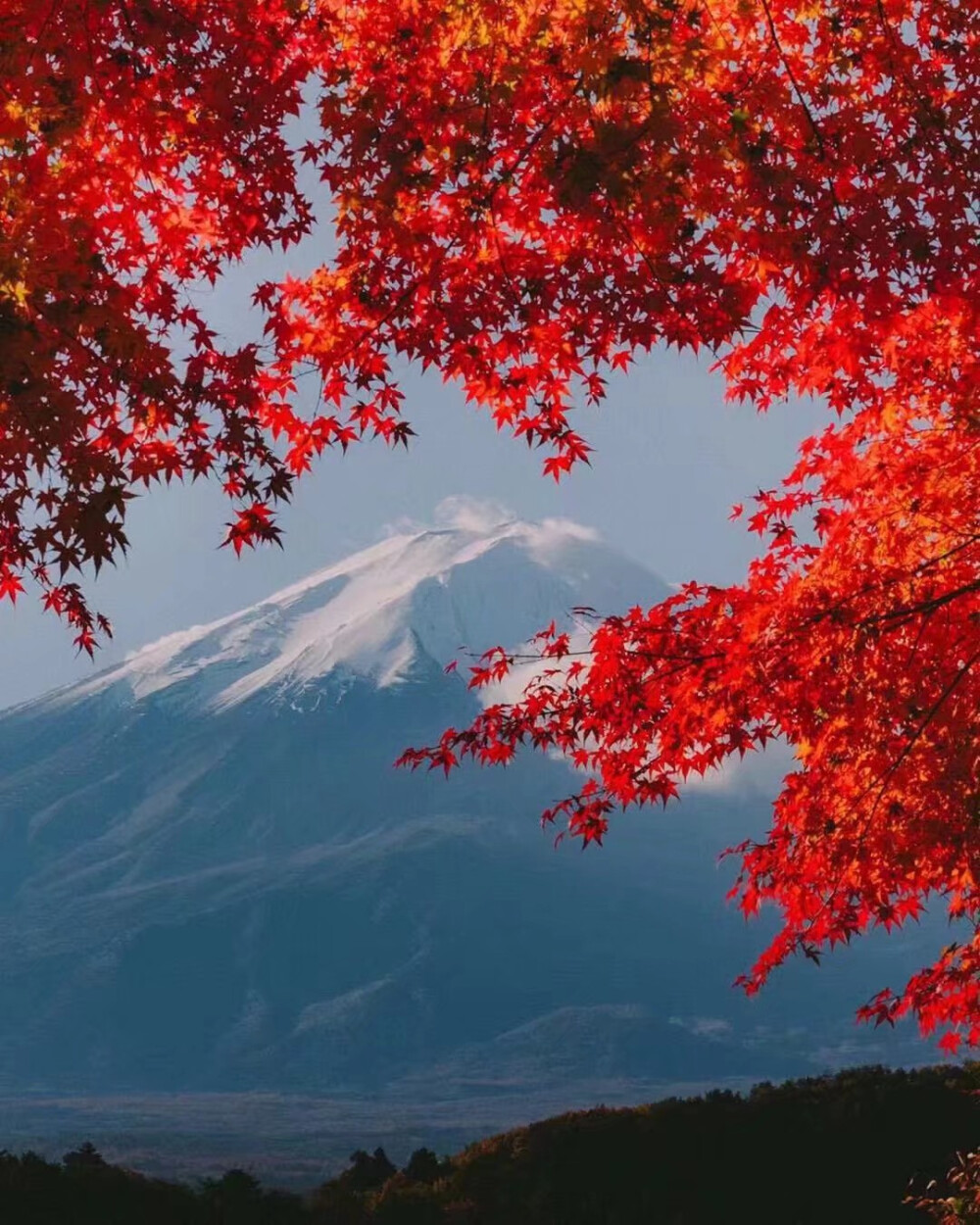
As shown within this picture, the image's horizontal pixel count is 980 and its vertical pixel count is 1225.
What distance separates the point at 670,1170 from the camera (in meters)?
10.7

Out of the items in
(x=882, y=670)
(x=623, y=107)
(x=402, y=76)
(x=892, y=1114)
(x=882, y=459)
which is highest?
(x=402, y=76)

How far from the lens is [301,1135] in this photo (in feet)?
431

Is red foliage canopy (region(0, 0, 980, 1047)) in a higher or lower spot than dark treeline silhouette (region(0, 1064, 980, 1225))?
higher

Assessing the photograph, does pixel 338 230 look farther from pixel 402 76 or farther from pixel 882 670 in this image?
pixel 882 670

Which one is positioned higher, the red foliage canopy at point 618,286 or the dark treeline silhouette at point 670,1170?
the red foliage canopy at point 618,286

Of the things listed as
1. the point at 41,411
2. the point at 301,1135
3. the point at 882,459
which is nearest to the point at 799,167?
the point at 882,459

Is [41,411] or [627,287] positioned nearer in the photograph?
[41,411]

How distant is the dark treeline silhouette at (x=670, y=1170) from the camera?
32.2ft

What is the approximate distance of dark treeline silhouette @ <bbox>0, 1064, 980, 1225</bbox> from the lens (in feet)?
32.2

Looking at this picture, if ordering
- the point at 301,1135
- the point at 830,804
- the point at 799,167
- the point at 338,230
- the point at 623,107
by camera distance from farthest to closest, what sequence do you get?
the point at 301,1135 < the point at 830,804 < the point at 338,230 < the point at 799,167 < the point at 623,107

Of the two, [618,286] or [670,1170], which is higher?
[618,286]

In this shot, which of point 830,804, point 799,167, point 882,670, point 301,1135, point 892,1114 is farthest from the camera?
point 301,1135

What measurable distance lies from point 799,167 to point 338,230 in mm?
2958

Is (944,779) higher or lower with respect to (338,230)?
lower
